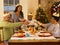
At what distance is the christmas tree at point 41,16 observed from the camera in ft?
18.7

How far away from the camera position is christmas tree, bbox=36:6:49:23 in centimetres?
569

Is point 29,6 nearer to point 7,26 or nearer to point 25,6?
point 25,6

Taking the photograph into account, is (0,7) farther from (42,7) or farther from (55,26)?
(55,26)

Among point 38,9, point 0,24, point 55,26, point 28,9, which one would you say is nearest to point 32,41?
point 55,26

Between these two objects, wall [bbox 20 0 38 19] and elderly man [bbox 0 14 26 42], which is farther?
wall [bbox 20 0 38 19]

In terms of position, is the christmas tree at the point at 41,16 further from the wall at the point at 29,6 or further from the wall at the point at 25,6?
the wall at the point at 25,6

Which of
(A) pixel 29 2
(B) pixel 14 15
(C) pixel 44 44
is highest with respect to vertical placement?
(A) pixel 29 2

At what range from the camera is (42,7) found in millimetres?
6762

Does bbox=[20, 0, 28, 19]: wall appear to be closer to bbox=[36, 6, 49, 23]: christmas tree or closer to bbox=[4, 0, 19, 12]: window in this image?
bbox=[4, 0, 19, 12]: window

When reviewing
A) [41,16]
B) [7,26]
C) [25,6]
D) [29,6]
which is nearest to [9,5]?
[25,6]

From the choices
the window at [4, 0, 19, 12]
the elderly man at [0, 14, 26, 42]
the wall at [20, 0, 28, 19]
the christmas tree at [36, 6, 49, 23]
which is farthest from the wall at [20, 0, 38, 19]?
the elderly man at [0, 14, 26, 42]

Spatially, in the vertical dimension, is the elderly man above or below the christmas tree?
below

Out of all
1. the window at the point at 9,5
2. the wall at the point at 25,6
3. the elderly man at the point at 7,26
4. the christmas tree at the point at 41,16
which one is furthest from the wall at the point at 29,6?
the elderly man at the point at 7,26

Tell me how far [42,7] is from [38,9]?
13.5 inches
